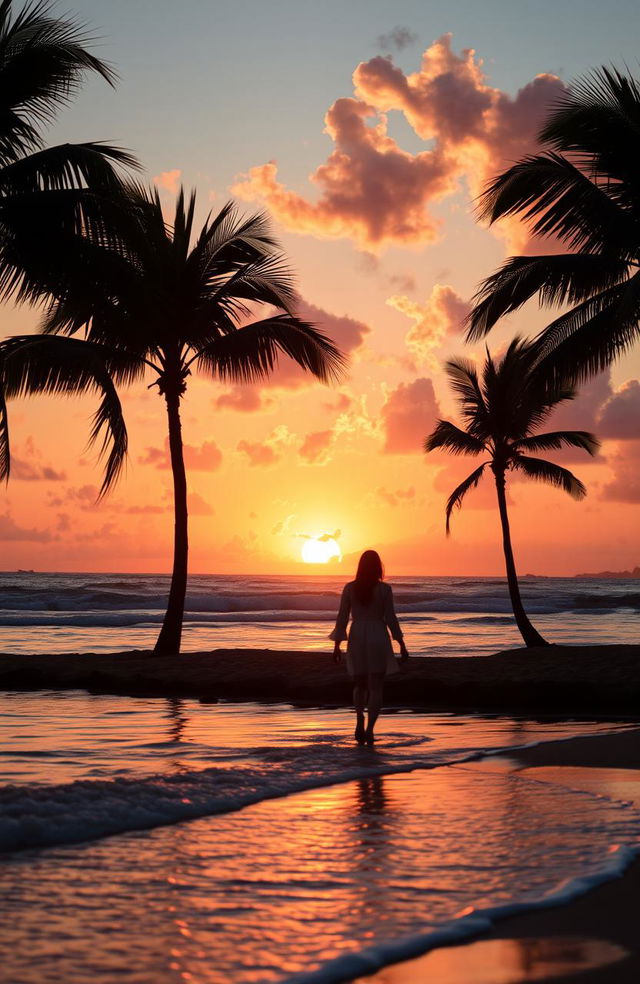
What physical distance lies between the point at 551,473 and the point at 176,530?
10390 millimetres

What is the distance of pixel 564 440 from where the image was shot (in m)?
25.4

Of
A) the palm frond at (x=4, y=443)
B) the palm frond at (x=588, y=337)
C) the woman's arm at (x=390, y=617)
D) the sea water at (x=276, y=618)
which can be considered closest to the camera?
the woman's arm at (x=390, y=617)

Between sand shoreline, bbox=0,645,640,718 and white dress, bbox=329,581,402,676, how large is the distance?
14.7 feet

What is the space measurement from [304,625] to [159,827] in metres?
37.7

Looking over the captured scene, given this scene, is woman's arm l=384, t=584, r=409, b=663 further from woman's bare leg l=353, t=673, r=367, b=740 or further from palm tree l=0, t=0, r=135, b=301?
palm tree l=0, t=0, r=135, b=301

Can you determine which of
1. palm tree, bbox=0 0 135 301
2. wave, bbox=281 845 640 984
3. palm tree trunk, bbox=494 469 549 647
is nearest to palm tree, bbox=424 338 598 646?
palm tree trunk, bbox=494 469 549 647

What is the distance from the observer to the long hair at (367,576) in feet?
33.6

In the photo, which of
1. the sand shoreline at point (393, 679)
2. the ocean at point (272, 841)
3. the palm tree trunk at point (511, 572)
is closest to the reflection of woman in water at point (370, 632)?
the ocean at point (272, 841)

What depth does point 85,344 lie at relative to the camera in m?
17.7

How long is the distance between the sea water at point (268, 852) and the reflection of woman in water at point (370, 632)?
1.72ft

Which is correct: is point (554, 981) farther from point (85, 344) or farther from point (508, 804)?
point (85, 344)

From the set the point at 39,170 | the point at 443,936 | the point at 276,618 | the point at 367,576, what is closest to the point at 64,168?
the point at 39,170

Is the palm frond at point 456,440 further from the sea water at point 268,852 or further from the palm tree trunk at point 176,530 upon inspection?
the sea water at point 268,852

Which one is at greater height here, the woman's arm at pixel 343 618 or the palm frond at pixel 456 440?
the palm frond at pixel 456 440
